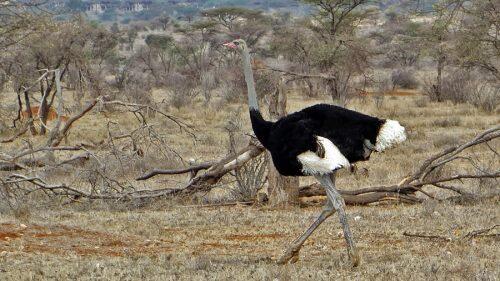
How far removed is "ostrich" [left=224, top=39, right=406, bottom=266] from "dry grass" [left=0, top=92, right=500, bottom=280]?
24.9 inches

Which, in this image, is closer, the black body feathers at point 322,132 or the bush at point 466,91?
the black body feathers at point 322,132

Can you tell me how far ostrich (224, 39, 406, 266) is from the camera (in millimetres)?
6531

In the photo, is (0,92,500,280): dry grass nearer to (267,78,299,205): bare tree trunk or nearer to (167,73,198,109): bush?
(267,78,299,205): bare tree trunk

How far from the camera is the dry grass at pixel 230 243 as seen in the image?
6.70 m

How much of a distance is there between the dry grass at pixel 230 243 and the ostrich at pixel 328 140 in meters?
0.63

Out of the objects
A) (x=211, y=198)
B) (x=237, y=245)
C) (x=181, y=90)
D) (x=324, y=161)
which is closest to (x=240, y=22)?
(x=181, y=90)

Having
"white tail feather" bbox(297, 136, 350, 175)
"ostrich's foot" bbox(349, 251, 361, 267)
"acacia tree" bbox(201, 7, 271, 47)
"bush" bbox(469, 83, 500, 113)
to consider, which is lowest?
"acacia tree" bbox(201, 7, 271, 47)

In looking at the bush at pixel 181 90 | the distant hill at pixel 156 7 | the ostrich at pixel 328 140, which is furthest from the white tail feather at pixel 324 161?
the distant hill at pixel 156 7

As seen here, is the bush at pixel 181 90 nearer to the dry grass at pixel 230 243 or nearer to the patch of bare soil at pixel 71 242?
the dry grass at pixel 230 243

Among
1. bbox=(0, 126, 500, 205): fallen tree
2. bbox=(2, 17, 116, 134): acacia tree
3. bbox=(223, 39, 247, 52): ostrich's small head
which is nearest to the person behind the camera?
bbox=(223, 39, 247, 52): ostrich's small head

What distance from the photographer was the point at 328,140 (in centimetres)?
660

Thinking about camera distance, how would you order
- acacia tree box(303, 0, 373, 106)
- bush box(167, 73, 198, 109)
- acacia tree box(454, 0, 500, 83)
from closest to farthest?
1. acacia tree box(454, 0, 500, 83)
2. acacia tree box(303, 0, 373, 106)
3. bush box(167, 73, 198, 109)

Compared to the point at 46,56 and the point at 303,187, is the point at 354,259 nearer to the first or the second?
the point at 303,187

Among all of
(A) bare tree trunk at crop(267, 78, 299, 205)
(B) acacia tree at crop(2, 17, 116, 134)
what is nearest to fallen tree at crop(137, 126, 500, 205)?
(A) bare tree trunk at crop(267, 78, 299, 205)
